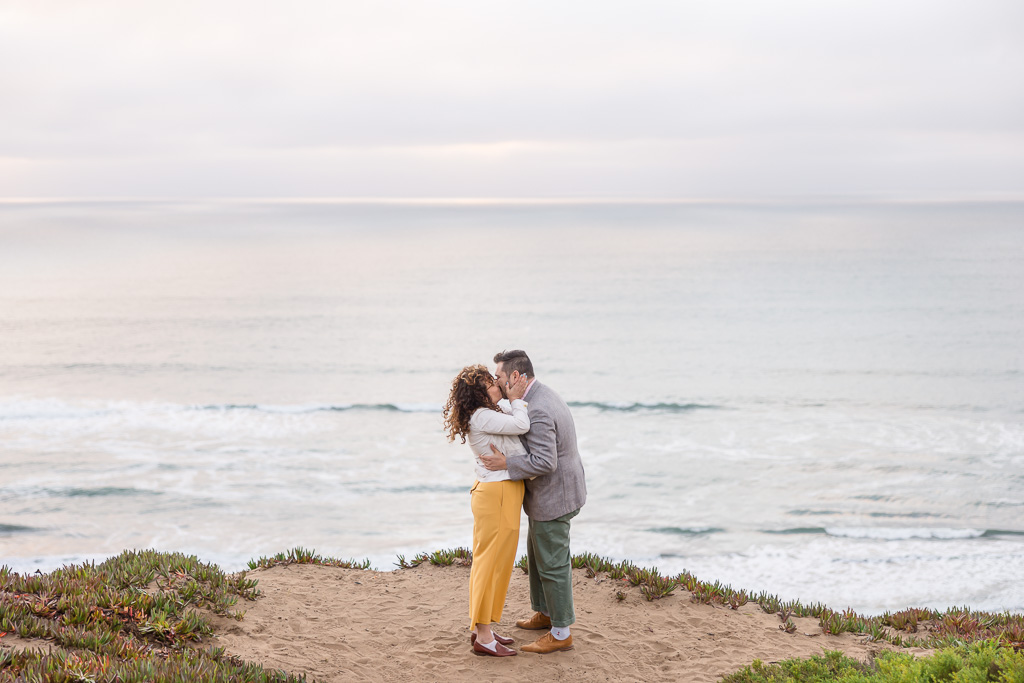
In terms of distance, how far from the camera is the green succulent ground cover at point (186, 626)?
16.4 ft

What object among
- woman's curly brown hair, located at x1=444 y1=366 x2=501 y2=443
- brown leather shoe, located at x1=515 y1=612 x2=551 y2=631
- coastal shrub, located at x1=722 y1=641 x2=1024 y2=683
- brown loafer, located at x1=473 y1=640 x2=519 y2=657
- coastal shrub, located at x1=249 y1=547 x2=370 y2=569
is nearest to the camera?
coastal shrub, located at x1=722 y1=641 x2=1024 y2=683

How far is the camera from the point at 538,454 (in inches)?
236

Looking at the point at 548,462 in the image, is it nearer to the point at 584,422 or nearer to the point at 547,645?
the point at 547,645

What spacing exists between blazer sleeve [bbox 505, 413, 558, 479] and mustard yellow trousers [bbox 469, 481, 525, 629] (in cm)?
18

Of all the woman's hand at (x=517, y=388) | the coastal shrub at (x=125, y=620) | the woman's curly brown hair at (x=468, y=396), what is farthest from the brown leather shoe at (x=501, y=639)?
the woman's hand at (x=517, y=388)

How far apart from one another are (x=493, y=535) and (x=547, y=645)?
1.25 m

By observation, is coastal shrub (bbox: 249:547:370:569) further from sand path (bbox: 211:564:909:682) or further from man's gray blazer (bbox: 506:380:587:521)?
man's gray blazer (bbox: 506:380:587:521)

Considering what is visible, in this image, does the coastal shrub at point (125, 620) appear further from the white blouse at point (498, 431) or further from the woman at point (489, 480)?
the white blouse at point (498, 431)

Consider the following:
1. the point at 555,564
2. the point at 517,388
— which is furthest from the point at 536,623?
the point at 517,388

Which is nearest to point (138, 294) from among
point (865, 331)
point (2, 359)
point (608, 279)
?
point (2, 359)

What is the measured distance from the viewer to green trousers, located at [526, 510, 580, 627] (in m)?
6.20

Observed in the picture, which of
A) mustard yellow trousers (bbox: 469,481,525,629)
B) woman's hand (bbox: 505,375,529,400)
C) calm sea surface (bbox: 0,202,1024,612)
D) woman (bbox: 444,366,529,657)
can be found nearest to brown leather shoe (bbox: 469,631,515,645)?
woman (bbox: 444,366,529,657)

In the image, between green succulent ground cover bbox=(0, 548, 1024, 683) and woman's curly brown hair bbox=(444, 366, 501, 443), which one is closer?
green succulent ground cover bbox=(0, 548, 1024, 683)

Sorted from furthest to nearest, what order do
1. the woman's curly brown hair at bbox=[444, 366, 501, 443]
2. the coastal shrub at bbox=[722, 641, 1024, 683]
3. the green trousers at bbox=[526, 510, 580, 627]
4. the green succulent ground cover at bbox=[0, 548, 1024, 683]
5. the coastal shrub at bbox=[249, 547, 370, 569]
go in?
1. the coastal shrub at bbox=[249, 547, 370, 569]
2. the green trousers at bbox=[526, 510, 580, 627]
3. the woman's curly brown hair at bbox=[444, 366, 501, 443]
4. the green succulent ground cover at bbox=[0, 548, 1024, 683]
5. the coastal shrub at bbox=[722, 641, 1024, 683]
